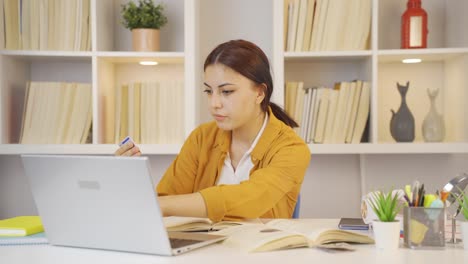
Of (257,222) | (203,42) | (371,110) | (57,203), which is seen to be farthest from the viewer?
(203,42)

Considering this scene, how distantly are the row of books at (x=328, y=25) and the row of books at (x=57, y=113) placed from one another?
102 cm

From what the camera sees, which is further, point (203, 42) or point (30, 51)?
point (203, 42)

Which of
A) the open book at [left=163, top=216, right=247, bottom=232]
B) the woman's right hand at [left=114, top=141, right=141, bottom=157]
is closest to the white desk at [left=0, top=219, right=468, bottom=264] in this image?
the open book at [left=163, top=216, right=247, bottom=232]

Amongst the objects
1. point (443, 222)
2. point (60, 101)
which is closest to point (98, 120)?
point (60, 101)

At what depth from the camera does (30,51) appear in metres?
3.04

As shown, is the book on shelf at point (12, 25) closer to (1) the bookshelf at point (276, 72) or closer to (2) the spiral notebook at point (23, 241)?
(1) the bookshelf at point (276, 72)

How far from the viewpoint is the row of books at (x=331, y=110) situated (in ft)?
10.0

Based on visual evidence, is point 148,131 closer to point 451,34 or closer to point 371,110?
point 371,110

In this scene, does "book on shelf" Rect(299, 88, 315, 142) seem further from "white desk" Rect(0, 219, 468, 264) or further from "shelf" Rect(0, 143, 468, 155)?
"white desk" Rect(0, 219, 468, 264)

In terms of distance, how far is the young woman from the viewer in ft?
6.58

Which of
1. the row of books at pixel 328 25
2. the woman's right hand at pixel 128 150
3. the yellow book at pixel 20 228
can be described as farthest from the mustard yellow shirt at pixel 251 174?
the row of books at pixel 328 25

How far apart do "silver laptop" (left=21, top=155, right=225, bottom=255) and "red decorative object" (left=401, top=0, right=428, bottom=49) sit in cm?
188

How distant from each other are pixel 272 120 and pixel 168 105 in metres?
0.89

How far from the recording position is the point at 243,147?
2.39 metres
